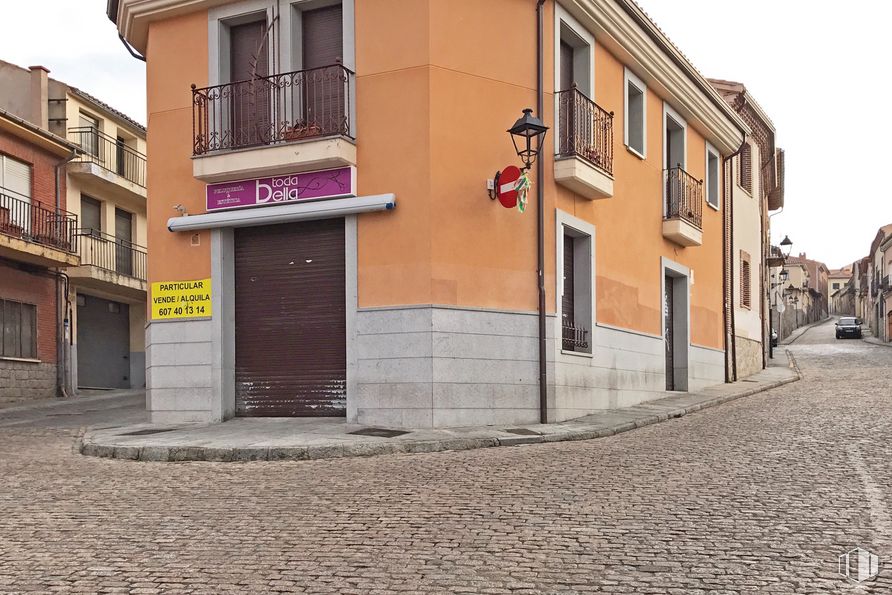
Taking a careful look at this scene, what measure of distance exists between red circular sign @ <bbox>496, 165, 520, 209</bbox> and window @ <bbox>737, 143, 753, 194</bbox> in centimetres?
1439

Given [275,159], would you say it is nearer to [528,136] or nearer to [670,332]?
[528,136]

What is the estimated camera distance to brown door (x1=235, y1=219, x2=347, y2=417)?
12617 mm

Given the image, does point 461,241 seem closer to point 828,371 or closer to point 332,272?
point 332,272

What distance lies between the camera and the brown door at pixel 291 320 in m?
12.6

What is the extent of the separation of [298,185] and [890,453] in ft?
27.0

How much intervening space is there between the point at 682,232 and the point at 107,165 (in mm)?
17437

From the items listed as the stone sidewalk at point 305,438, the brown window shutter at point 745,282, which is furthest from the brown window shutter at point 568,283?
the brown window shutter at point 745,282

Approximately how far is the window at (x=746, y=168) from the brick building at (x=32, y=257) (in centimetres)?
1856

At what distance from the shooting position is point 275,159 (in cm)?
1230

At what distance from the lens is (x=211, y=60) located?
13.3 m

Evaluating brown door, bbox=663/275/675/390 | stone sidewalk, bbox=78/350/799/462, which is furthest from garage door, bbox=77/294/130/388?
brown door, bbox=663/275/675/390

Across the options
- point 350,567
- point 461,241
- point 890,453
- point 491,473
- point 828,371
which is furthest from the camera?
point 828,371

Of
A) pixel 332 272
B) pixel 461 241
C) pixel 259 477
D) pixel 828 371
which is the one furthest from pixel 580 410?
pixel 828 371

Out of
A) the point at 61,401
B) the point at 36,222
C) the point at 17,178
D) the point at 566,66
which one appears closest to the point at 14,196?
the point at 17,178
